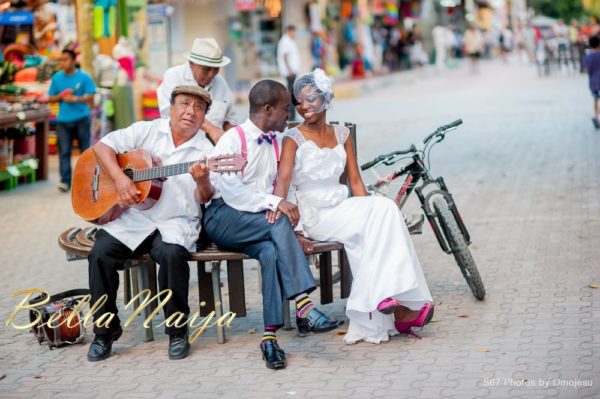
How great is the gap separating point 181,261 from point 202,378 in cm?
72

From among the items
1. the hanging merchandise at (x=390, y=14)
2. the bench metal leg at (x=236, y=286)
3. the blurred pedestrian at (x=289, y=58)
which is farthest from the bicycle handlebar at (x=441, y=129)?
the hanging merchandise at (x=390, y=14)

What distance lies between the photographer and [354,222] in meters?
6.24

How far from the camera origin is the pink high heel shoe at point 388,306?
6.01 m

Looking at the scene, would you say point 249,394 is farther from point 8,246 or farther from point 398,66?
point 398,66

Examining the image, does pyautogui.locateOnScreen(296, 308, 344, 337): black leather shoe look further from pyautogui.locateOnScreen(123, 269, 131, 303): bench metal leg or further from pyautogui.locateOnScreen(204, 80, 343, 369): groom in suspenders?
pyautogui.locateOnScreen(123, 269, 131, 303): bench metal leg

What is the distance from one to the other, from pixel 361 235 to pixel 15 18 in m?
13.8

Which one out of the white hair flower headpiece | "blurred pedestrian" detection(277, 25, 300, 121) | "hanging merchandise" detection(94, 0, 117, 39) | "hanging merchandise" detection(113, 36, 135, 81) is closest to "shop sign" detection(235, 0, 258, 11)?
"blurred pedestrian" detection(277, 25, 300, 121)

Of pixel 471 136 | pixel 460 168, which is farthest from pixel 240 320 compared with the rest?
pixel 471 136

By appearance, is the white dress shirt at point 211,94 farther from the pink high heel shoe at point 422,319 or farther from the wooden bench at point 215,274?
the pink high heel shoe at point 422,319

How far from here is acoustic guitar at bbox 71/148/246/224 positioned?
609 centimetres

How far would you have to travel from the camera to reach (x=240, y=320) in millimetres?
7039

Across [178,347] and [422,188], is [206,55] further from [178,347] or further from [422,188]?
[178,347]

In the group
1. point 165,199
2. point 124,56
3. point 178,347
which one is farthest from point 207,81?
point 124,56

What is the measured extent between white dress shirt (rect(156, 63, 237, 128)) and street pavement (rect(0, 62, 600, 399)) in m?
1.26
